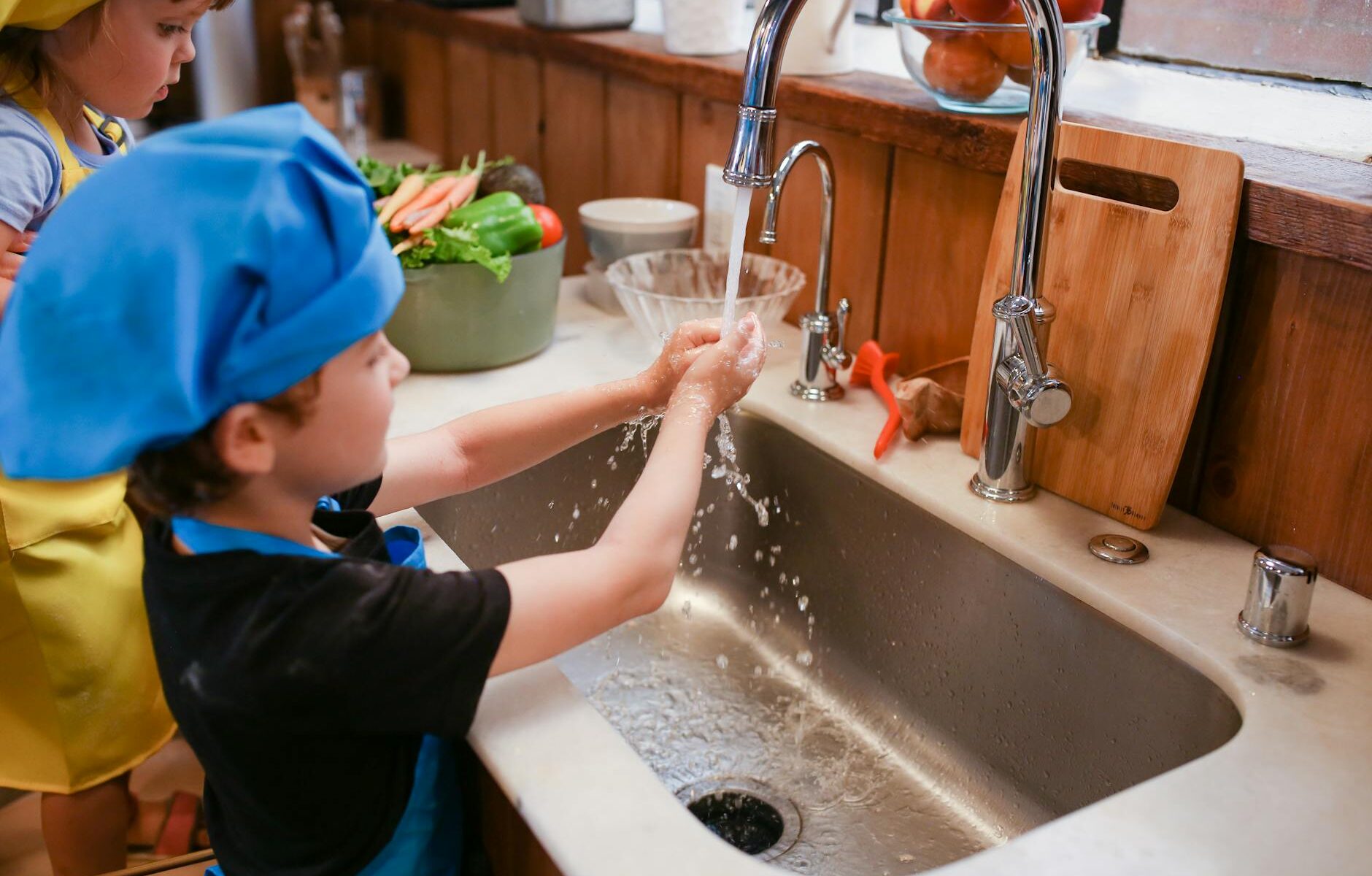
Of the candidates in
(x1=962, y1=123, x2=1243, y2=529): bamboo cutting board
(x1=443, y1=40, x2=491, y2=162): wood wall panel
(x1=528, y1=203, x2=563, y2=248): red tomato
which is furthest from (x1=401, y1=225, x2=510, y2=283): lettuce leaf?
(x1=443, y1=40, x2=491, y2=162): wood wall panel

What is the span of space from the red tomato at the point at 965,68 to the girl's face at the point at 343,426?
2.32 ft

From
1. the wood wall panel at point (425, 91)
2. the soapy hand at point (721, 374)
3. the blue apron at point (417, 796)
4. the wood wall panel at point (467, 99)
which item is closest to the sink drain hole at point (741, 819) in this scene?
the blue apron at point (417, 796)

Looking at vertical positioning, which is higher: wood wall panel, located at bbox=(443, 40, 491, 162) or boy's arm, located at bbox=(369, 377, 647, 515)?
wood wall panel, located at bbox=(443, 40, 491, 162)

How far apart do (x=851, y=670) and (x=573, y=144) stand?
3.67 ft

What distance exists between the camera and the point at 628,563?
33.5 inches

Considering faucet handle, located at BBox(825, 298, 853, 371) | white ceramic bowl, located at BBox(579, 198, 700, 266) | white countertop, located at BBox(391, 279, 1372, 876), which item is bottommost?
white countertop, located at BBox(391, 279, 1372, 876)

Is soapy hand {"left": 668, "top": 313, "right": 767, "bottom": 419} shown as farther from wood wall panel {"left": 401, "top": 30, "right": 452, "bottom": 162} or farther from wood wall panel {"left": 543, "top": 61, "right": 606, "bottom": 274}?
wood wall panel {"left": 401, "top": 30, "right": 452, "bottom": 162}

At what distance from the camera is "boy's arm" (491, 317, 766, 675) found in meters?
0.80

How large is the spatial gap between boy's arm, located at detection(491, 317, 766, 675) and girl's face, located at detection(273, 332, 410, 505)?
0.13 m

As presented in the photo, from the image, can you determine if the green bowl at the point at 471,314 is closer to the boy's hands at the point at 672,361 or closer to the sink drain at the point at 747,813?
the boy's hands at the point at 672,361

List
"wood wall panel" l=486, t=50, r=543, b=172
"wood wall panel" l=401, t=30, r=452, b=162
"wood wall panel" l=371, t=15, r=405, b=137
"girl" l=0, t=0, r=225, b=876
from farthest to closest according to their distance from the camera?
"wood wall panel" l=371, t=15, r=405, b=137 → "wood wall panel" l=401, t=30, r=452, b=162 → "wood wall panel" l=486, t=50, r=543, b=172 → "girl" l=0, t=0, r=225, b=876

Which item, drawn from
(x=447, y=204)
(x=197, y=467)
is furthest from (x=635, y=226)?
(x=197, y=467)

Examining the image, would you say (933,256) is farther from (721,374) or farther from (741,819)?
(741,819)

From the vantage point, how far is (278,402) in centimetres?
71
